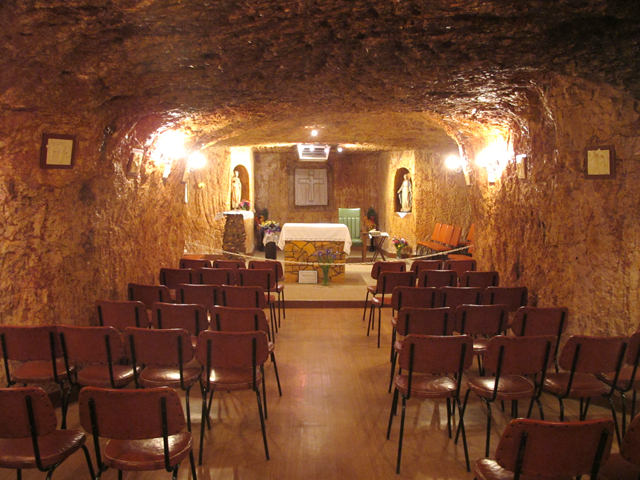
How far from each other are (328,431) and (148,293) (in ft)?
7.93

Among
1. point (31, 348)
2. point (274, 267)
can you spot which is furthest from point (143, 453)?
point (274, 267)

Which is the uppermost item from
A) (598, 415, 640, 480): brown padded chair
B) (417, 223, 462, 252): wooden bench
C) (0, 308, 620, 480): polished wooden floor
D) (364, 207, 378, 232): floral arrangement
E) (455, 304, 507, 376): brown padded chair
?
(364, 207, 378, 232): floral arrangement

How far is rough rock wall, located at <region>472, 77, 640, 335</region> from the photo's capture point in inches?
155

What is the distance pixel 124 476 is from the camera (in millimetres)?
2852

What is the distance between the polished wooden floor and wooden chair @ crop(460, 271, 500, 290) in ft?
3.86

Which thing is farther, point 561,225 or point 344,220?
point 344,220

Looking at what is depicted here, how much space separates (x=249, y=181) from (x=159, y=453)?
11.2 meters

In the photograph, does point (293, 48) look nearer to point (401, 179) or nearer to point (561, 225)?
point (561, 225)

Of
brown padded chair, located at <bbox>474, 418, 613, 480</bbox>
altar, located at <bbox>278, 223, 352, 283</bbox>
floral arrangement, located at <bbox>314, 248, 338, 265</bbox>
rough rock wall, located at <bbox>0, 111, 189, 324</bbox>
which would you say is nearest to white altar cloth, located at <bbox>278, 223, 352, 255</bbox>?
altar, located at <bbox>278, 223, 352, 283</bbox>

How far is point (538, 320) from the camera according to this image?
12.3 ft

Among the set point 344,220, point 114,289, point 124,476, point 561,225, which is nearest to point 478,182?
point 561,225

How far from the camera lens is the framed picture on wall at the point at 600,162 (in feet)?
13.0

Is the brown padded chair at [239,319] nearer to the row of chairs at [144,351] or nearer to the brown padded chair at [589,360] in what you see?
the row of chairs at [144,351]

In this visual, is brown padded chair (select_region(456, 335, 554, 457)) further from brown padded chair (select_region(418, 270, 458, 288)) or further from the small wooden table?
the small wooden table
